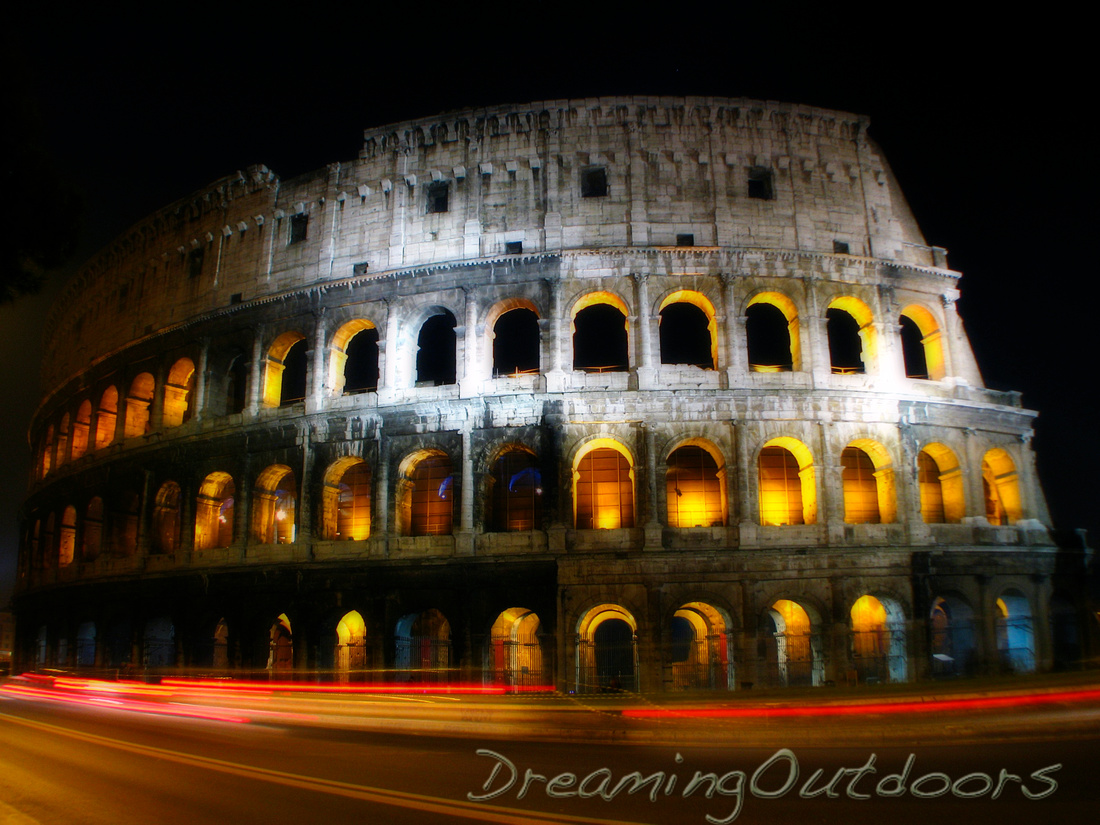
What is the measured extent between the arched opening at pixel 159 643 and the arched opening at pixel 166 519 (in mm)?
2347

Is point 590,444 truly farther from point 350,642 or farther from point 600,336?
point 600,336

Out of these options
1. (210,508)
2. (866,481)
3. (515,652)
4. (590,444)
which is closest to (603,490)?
(590,444)

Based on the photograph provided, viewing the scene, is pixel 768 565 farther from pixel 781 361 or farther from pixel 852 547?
pixel 781 361

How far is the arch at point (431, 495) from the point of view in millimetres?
21109

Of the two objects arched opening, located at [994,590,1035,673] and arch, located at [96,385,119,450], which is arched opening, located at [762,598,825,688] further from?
arch, located at [96,385,119,450]

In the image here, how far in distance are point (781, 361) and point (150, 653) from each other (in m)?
24.9

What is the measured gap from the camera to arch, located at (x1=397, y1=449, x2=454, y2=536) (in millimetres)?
21109

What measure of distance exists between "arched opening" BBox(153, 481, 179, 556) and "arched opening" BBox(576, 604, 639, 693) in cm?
1403

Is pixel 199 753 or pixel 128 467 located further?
pixel 128 467

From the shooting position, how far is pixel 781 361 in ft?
95.6

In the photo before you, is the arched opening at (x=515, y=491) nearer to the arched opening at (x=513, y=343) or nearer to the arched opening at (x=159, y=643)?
the arched opening at (x=513, y=343)

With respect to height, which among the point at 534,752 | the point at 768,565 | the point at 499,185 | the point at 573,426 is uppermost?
the point at 499,185

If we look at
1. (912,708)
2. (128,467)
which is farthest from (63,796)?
(128,467)

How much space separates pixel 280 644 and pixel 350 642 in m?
3.37
